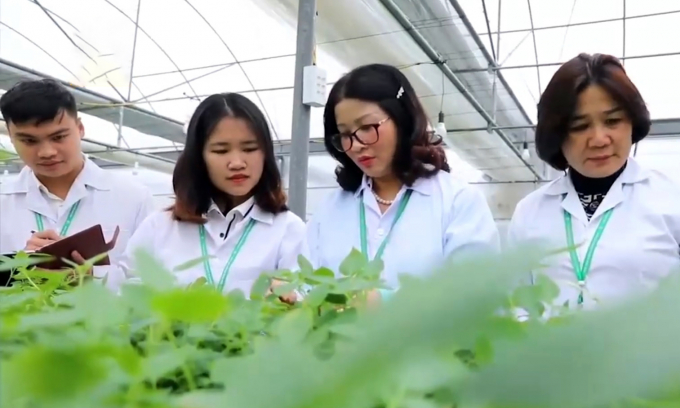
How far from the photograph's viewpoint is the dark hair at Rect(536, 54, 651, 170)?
42.4 inches

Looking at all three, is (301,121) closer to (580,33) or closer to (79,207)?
(79,207)

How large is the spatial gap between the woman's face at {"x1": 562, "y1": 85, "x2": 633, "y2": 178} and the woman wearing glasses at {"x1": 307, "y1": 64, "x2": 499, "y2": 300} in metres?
0.21

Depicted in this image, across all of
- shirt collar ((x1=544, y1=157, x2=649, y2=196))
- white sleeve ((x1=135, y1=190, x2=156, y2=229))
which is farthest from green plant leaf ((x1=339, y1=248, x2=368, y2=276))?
white sleeve ((x1=135, y1=190, x2=156, y2=229))

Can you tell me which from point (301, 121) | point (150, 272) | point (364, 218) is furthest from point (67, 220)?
point (150, 272)

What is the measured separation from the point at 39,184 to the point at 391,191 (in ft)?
2.78

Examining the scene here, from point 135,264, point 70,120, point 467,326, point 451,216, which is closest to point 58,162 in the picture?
point 70,120

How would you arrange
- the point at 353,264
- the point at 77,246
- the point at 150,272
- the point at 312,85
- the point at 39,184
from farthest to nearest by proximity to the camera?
the point at 312,85, the point at 39,184, the point at 77,246, the point at 353,264, the point at 150,272

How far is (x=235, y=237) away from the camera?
4.19ft

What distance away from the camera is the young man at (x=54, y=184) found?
1410 mm

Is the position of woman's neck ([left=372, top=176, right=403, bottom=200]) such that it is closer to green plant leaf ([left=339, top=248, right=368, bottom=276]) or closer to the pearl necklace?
the pearl necklace

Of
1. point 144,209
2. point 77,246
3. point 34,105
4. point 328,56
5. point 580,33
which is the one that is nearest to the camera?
point 77,246

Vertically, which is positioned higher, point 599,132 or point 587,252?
point 599,132

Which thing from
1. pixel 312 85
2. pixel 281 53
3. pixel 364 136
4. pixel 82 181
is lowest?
pixel 82 181

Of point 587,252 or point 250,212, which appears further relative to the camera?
point 250,212
